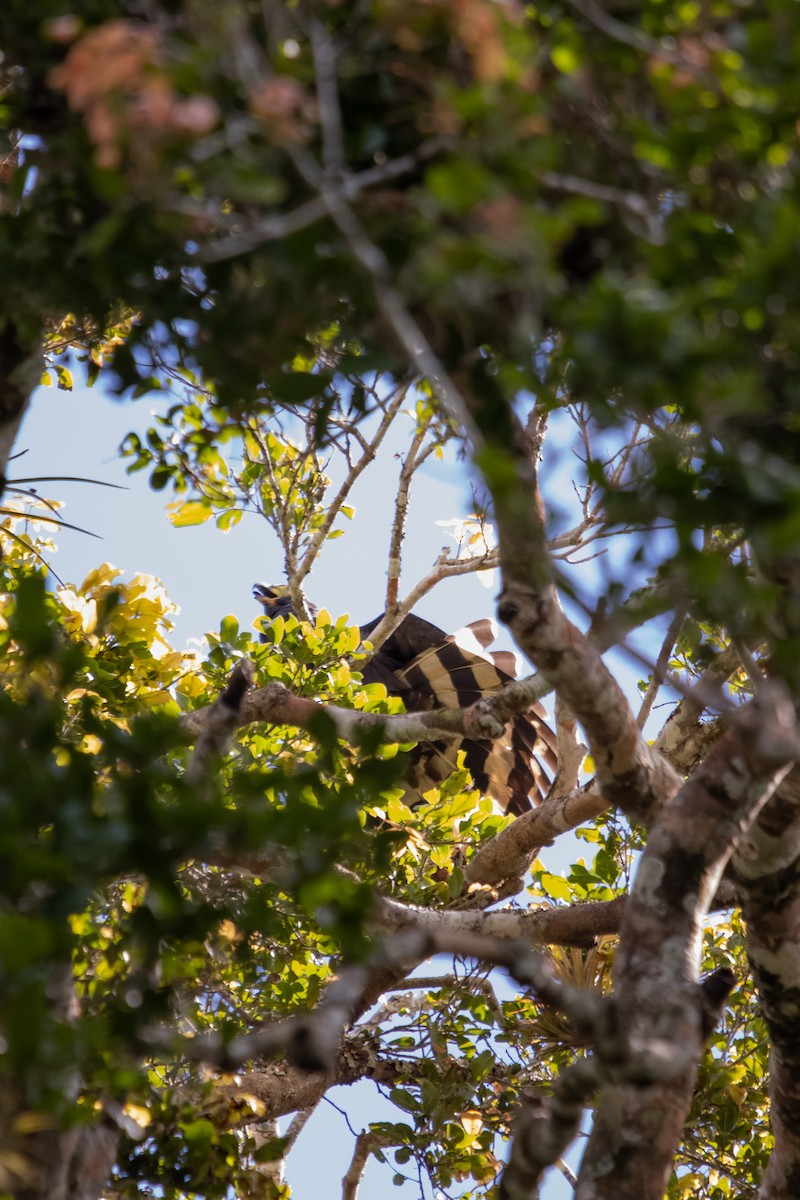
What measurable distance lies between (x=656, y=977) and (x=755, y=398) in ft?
4.92

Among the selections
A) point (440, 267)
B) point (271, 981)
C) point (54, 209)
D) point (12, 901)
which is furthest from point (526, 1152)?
point (271, 981)

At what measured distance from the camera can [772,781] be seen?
2.68 meters

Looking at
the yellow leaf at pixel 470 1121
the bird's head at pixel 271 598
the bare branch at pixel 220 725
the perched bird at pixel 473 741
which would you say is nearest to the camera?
the bare branch at pixel 220 725

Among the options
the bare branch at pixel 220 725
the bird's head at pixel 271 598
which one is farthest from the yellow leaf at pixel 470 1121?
the bird's head at pixel 271 598

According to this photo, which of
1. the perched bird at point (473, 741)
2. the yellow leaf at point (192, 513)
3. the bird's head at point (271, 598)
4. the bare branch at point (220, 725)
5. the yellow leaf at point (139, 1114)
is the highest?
the bird's head at point (271, 598)

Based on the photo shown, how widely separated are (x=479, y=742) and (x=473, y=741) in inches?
14.5

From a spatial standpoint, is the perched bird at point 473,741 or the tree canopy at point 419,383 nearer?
the tree canopy at point 419,383

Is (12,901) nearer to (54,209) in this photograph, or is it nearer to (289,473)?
(54,209)

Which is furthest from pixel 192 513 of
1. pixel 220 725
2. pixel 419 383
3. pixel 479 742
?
pixel 479 742

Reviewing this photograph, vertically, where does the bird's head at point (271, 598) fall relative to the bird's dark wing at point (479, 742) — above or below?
above

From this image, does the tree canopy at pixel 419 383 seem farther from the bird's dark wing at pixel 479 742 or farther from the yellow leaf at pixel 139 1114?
the bird's dark wing at pixel 479 742

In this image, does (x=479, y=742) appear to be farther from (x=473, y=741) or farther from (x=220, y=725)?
A: (x=220, y=725)

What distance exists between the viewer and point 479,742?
6.45 meters

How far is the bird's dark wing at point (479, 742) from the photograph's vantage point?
635cm
